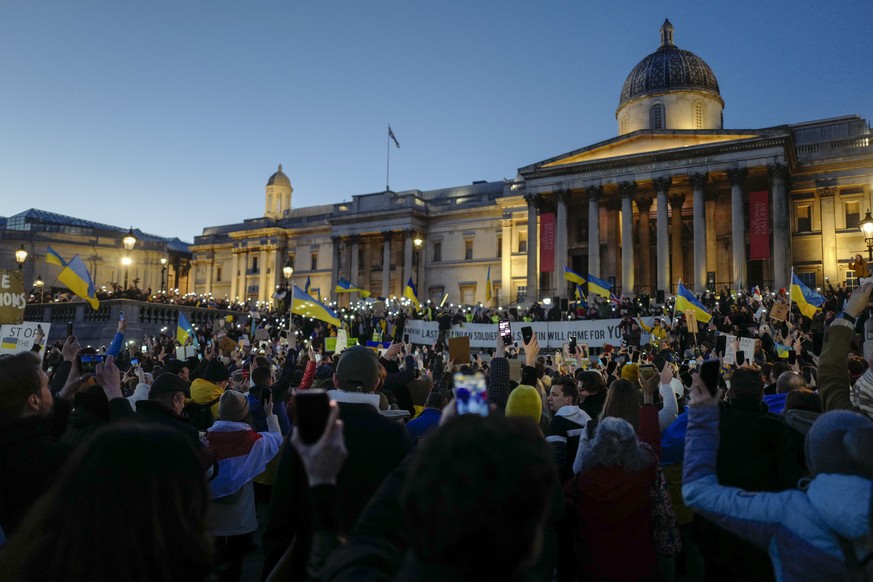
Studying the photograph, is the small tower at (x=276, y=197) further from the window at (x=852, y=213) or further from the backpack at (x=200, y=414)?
the backpack at (x=200, y=414)

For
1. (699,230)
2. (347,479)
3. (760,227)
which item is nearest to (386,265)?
(699,230)

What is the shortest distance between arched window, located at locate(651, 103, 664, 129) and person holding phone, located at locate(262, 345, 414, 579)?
44.3 meters

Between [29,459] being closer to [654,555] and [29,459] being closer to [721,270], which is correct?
[654,555]

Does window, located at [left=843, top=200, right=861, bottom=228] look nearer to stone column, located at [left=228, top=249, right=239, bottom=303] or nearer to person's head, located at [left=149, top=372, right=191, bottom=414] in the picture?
person's head, located at [left=149, top=372, right=191, bottom=414]

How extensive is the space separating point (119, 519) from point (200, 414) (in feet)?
17.5

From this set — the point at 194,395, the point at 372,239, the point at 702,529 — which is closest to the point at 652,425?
the point at 702,529

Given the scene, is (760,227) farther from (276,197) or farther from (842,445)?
Answer: (276,197)

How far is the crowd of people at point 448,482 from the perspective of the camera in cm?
169

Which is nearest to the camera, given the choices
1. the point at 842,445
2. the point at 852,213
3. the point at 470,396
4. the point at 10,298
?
the point at 470,396

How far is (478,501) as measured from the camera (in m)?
1.61

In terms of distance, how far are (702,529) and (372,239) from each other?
51.6m

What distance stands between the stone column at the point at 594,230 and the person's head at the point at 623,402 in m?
35.8

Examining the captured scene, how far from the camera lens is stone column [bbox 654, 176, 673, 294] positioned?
37.6 meters

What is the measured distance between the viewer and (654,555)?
14.7ft
